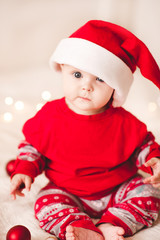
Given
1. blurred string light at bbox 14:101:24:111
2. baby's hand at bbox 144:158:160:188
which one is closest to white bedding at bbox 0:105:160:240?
baby's hand at bbox 144:158:160:188

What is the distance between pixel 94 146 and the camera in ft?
2.90

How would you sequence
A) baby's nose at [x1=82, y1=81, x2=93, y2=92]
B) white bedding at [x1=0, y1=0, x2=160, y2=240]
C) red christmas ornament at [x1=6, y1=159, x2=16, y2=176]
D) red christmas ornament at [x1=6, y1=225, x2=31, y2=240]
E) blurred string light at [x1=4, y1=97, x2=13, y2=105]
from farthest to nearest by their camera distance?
blurred string light at [x1=4, y1=97, x2=13, y2=105] < white bedding at [x1=0, y1=0, x2=160, y2=240] < red christmas ornament at [x1=6, y1=159, x2=16, y2=176] < baby's nose at [x1=82, y1=81, x2=93, y2=92] < red christmas ornament at [x1=6, y1=225, x2=31, y2=240]

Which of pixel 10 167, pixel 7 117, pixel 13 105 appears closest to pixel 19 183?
pixel 10 167

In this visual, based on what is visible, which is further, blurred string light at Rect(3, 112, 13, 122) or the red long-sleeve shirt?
blurred string light at Rect(3, 112, 13, 122)

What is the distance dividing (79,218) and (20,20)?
3.55 feet

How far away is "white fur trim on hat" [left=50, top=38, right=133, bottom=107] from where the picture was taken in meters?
0.80

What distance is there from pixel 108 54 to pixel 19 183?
15.8 inches

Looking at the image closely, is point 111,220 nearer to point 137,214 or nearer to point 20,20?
point 137,214

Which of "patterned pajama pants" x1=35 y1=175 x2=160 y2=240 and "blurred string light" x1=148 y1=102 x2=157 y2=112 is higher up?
"blurred string light" x1=148 y1=102 x2=157 y2=112

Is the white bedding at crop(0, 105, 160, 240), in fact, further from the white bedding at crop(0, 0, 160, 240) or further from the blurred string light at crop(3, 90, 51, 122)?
the blurred string light at crop(3, 90, 51, 122)

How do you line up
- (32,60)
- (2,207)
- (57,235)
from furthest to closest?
(32,60) → (2,207) → (57,235)

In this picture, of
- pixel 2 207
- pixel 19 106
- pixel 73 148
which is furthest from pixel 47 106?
pixel 19 106

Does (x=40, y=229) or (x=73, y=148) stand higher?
(x=73, y=148)

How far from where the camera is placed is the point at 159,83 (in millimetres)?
823
